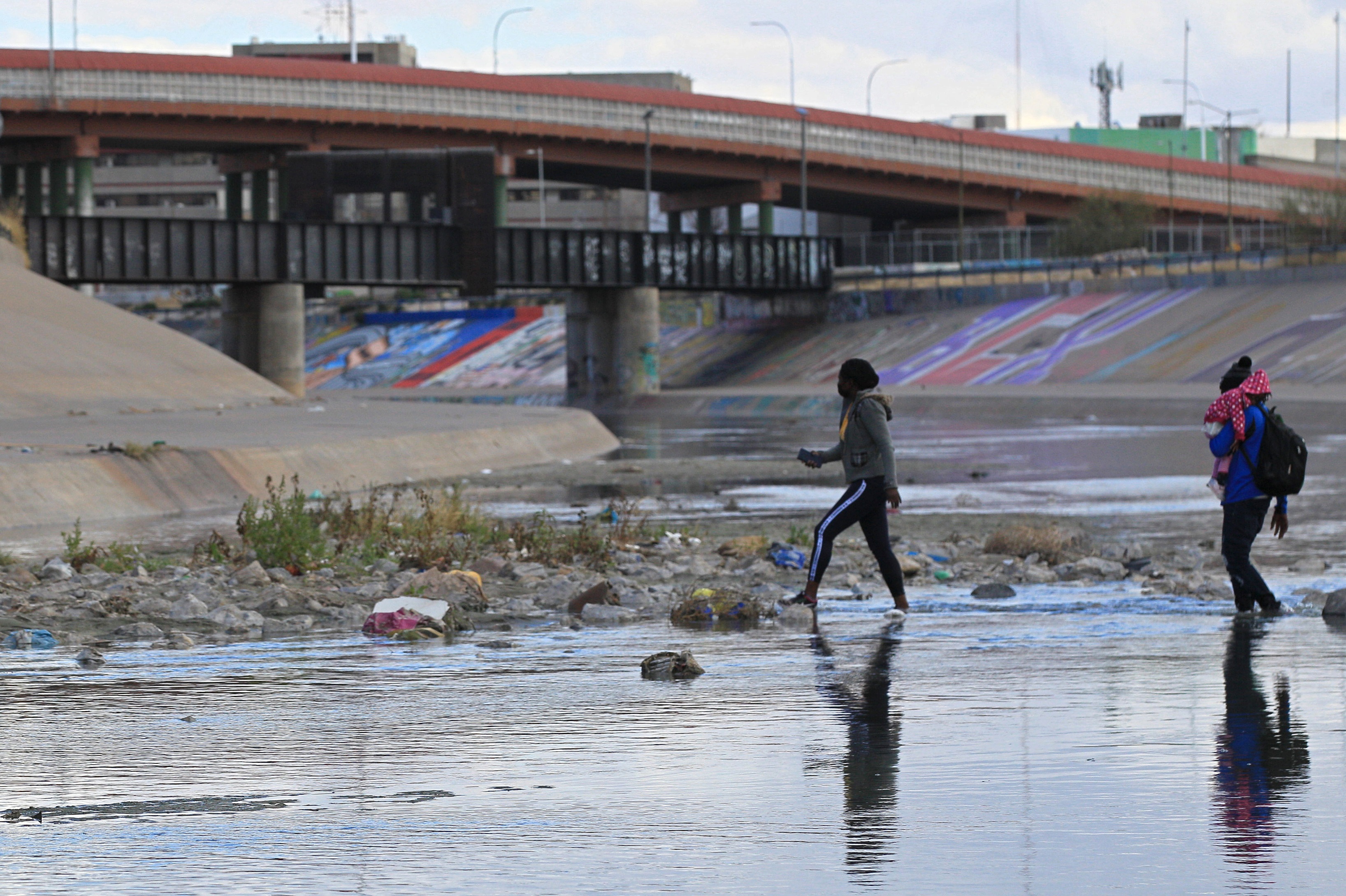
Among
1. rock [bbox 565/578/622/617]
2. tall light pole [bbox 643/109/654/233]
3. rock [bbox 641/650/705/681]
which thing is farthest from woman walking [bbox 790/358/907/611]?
tall light pole [bbox 643/109/654/233]

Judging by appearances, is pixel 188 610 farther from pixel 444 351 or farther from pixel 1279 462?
pixel 444 351

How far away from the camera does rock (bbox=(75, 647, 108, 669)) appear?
1100 cm

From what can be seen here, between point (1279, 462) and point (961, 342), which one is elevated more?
point (961, 342)

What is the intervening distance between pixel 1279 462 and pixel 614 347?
7334 cm

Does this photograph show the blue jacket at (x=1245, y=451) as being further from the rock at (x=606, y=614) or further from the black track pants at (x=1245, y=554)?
the rock at (x=606, y=614)

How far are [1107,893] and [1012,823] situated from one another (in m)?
0.98

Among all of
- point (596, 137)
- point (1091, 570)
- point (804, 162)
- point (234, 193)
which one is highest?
point (596, 137)

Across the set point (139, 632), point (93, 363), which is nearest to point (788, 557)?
point (139, 632)

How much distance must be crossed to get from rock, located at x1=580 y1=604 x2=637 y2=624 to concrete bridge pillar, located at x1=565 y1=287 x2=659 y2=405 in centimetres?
7049

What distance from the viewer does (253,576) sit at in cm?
1505

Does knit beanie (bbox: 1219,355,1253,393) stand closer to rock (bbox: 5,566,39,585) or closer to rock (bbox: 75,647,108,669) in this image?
rock (bbox: 75,647,108,669)

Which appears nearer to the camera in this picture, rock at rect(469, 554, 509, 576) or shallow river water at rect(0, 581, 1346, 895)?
shallow river water at rect(0, 581, 1346, 895)

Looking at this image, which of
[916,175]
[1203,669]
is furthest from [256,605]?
[916,175]

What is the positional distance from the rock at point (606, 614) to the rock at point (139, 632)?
9.53 feet
